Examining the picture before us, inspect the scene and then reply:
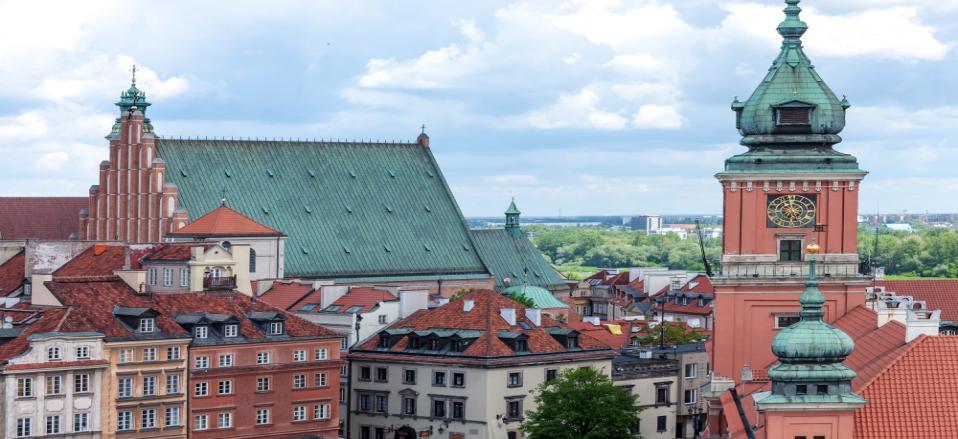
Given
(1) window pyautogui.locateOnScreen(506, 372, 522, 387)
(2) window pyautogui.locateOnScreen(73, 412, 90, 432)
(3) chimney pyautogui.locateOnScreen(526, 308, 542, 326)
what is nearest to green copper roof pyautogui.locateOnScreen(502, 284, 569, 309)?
(3) chimney pyautogui.locateOnScreen(526, 308, 542, 326)

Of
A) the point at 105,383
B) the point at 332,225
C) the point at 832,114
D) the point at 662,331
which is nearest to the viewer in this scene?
the point at 832,114

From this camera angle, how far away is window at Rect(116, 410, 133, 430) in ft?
332

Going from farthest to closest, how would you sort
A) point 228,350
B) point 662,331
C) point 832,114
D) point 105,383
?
1. point 662,331
2. point 228,350
3. point 105,383
4. point 832,114

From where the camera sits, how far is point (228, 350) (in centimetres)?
10719

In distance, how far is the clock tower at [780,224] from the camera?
Answer: 88.3 metres

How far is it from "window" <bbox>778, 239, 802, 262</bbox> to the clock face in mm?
700

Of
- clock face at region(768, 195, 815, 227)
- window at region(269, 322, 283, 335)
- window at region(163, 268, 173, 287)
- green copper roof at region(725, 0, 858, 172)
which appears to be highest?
green copper roof at region(725, 0, 858, 172)

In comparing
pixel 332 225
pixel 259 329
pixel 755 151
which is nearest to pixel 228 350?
pixel 259 329

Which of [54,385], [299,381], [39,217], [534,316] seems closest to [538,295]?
[39,217]

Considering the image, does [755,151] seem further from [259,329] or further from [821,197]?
[259,329]

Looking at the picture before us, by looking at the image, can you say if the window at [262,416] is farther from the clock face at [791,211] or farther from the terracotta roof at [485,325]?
the clock face at [791,211]

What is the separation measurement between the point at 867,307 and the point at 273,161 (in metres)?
81.2

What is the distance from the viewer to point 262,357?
10869 centimetres

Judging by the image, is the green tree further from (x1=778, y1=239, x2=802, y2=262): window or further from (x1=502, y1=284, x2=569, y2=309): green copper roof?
(x1=502, y1=284, x2=569, y2=309): green copper roof
